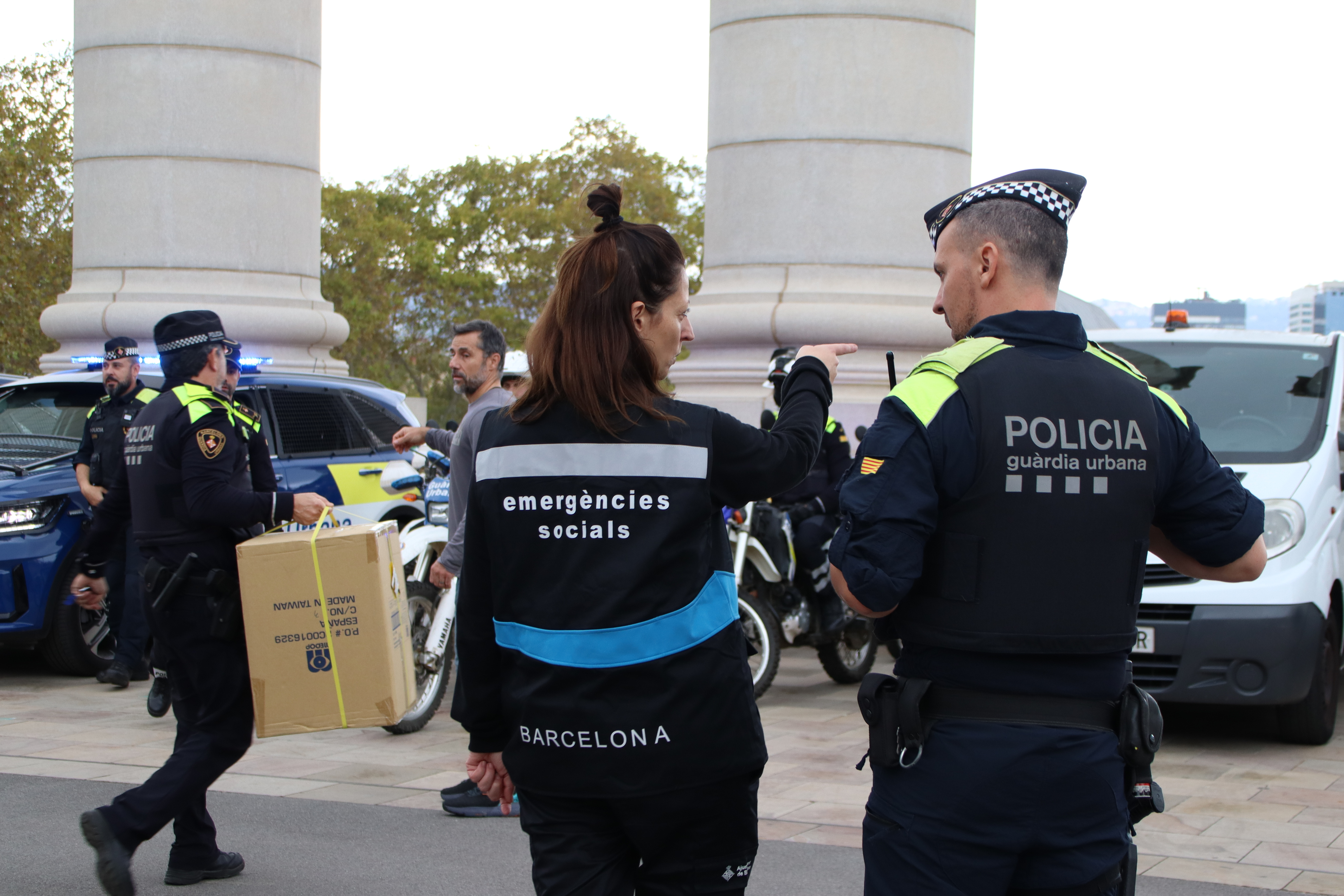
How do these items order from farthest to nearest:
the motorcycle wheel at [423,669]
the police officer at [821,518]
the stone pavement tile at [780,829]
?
the police officer at [821,518] < the motorcycle wheel at [423,669] < the stone pavement tile at [780,829]

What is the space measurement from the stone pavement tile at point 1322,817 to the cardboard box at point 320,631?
3531 millimetres

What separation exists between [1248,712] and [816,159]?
206 inches

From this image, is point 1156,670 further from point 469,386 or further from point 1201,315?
point 1201,315

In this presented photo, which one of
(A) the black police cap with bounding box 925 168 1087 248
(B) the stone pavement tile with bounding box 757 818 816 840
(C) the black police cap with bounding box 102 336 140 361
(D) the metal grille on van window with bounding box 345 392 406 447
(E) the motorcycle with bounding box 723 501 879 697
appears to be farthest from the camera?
(D) the metal grille on van window with bounding box 345 392 406 447

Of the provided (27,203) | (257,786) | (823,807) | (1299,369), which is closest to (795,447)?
(823,807)

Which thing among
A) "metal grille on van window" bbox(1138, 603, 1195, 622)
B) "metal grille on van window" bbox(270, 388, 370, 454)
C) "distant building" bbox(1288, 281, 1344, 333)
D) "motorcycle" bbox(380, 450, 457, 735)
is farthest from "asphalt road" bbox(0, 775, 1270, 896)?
"distant building" bbox(1288, 281, 1344, 333)

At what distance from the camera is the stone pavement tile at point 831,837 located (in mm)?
5406

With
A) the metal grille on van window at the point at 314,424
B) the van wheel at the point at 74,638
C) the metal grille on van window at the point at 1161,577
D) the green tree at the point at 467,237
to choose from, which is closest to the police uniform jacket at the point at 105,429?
the van wheel at the point at 74,638

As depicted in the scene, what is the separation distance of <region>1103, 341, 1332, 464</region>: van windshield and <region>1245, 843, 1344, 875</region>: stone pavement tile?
7.94 feet

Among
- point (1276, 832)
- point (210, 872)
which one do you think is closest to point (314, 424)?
point (210, 872)

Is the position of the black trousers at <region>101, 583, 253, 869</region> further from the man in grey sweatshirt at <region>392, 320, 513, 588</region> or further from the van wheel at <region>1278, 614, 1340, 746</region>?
the van wheel at <region>1278, 614, 1340, 746</region>

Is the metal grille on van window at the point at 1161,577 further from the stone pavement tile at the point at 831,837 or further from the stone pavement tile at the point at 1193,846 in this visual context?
the stone pavement tile at the point at 831,837

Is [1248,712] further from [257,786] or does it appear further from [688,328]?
[688,328]

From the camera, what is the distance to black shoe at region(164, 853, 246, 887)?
16.4 feet
